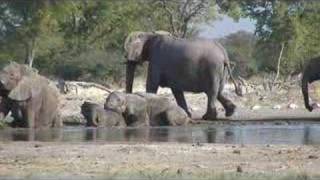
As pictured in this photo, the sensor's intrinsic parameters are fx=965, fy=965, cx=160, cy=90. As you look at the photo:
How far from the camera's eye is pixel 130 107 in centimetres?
2314

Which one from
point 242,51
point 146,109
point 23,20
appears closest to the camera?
point 23,20

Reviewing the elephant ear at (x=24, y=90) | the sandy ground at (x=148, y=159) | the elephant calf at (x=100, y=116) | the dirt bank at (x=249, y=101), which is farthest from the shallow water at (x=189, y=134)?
the dirt bank at (x=249, y=101)

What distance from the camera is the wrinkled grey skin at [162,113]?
23641mm

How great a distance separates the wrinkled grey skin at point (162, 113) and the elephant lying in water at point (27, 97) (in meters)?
2.35

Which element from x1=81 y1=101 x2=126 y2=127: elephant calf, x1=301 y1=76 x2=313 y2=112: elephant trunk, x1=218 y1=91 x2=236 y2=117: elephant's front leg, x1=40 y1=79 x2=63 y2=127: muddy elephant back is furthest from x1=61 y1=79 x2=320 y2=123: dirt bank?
x1=81 y1=101 x2=126 y2=127: elephant calf

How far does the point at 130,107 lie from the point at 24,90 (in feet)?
8.83

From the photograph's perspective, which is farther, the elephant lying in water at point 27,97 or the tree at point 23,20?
the elephant lying in water at point 27,97

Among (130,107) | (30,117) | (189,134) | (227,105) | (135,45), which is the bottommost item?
(189,134)

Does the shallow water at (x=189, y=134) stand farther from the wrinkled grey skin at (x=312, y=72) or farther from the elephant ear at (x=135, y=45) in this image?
the elephant ear at (x=135, y=45)

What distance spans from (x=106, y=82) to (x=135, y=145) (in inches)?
1267

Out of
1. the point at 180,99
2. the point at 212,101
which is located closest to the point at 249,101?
the point at 180,99

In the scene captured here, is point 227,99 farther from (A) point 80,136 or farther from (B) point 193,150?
(B) point 193,150

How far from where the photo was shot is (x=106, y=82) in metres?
48.1

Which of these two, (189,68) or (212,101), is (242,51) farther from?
→ (212,101)
